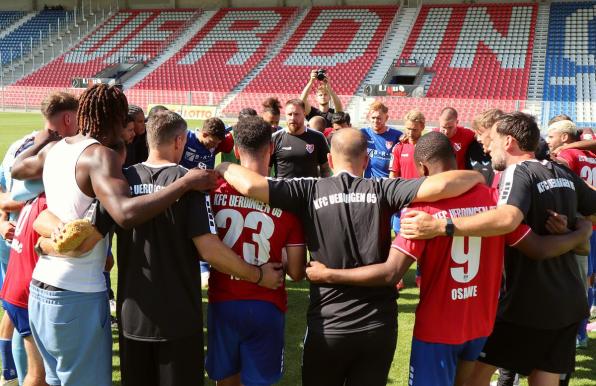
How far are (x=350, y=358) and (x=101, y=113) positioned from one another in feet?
6.39

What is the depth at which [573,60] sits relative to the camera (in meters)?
32.2

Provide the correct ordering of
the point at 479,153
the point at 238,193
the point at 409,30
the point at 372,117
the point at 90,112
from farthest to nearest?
1. the point at 409,30
2. the point at 372,117
3. the point at 479,153
4. the point at 238,193
5. the point at 90,112

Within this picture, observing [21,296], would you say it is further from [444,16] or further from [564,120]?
[444,16]

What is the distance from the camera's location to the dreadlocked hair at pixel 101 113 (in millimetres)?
3113

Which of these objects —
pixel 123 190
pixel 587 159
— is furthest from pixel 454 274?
pixel 587 159

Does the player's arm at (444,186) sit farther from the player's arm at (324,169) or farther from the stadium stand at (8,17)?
the stadium stand at (8,17)

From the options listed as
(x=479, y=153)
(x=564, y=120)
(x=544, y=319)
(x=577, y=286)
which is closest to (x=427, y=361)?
(x=544, y=319)

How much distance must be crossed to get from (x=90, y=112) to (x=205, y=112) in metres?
26.5

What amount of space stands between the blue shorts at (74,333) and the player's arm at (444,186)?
190 cm

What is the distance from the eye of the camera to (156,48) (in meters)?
42.1

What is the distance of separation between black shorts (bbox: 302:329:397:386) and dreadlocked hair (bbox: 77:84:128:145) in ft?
5.33

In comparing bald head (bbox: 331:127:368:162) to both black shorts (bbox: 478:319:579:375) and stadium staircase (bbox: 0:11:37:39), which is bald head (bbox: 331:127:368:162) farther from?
stadium staircase (bbox: 0:11:37:39)

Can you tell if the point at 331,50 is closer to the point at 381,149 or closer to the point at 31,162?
the point at 381,149

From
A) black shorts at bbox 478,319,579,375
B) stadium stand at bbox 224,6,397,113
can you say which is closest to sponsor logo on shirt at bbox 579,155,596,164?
black shorts at bbox 478,319,579,375
